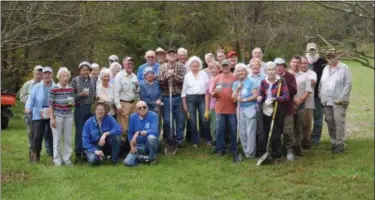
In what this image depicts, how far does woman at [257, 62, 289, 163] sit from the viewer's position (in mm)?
8023

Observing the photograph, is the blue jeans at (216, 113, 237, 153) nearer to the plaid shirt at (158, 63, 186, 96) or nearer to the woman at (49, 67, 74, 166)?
the plaid shirt at (158, 63, 186, 96)

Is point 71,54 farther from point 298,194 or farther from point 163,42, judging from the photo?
point 298,194

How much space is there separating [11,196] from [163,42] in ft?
66.2

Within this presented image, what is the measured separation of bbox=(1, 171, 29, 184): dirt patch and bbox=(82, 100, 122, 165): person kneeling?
3.37 feet

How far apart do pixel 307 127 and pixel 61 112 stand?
4.31 meters

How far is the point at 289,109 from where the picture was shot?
26.9 feet

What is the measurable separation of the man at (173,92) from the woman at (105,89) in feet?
3.16

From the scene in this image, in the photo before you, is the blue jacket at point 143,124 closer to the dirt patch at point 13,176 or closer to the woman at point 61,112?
the woman at point 61,112

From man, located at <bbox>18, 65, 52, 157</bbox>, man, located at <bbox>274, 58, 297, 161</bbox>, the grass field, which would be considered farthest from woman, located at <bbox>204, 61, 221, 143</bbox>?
man, located at <bbox>18, 65, 52, 157</bbox>

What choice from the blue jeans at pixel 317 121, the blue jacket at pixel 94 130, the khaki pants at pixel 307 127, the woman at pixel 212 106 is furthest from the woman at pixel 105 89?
the blue jeans at pixel 317 121

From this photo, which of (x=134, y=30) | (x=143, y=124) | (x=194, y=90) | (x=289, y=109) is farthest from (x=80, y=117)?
(x=134, y=30)

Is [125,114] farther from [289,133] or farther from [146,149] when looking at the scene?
[289,133]

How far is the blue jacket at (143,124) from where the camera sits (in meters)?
8.15

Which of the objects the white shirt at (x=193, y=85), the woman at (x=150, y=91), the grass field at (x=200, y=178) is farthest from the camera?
the white shirt at (x=193, y=85)
